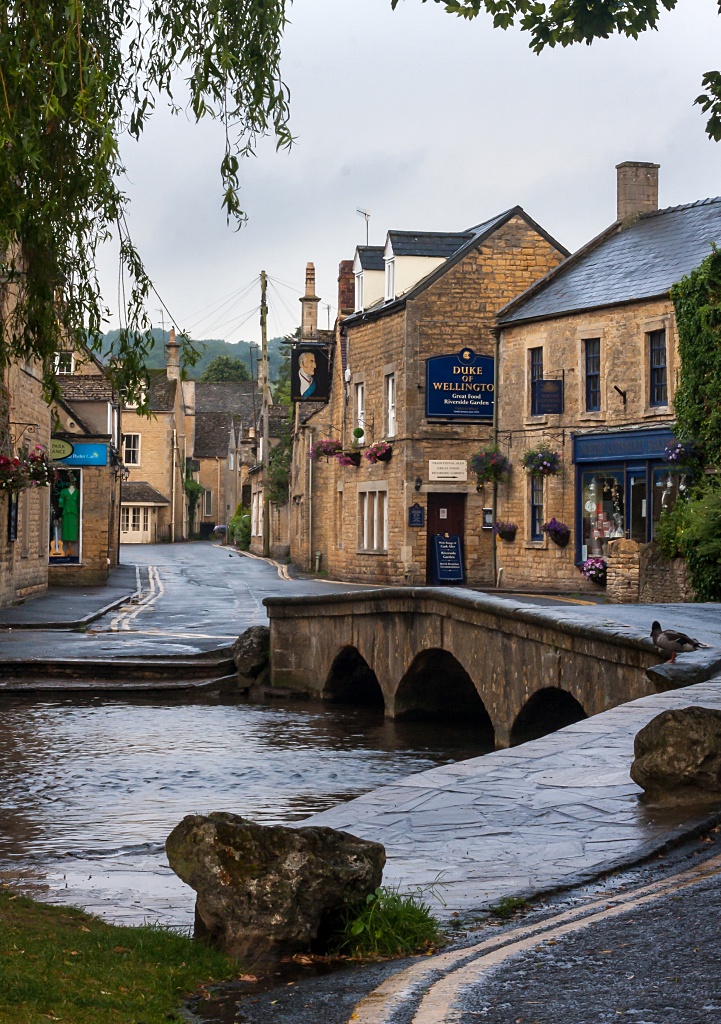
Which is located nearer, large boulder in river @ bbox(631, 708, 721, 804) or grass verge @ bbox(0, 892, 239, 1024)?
grass verge @ bbox(0, 892, 239, 1024)

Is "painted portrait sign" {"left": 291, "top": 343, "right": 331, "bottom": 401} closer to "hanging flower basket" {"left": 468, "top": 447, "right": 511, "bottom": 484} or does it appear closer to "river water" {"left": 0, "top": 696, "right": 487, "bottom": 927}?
"hanging flower basket" {"left": 468, "top": 447, "right": 511, "bottom": 484}

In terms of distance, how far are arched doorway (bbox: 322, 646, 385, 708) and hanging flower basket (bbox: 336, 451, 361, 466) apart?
64.7 ft

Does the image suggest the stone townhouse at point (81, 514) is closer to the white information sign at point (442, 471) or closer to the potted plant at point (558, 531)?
the white information sign at point (442, 471)

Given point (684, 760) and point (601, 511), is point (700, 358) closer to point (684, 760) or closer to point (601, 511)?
point (601, 511)

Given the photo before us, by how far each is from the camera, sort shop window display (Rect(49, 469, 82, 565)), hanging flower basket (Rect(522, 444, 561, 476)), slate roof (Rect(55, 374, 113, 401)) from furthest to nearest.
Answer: slate roof (Rect(55, 374, 113, 401)) → shop window display (Rect(49, 469, 82, 565)) → hanging flower basket (Rect(522, 444, 561, 476))

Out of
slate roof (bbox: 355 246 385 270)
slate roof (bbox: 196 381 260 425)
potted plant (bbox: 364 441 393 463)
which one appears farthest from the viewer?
slate roof (bbox: 196 381 260 425)

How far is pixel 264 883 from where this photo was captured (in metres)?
5.43

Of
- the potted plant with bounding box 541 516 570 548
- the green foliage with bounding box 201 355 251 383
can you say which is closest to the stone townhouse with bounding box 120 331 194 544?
the green foliage with bounding box 201 355 251 383

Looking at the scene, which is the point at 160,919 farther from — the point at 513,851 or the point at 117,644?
the point at 117,644

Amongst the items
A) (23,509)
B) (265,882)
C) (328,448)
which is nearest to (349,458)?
(328,448)

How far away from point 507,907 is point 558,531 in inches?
1072

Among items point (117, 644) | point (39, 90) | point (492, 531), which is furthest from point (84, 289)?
point (492, 531)

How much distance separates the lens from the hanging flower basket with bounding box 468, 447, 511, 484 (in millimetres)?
35094

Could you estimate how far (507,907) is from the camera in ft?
18.6
